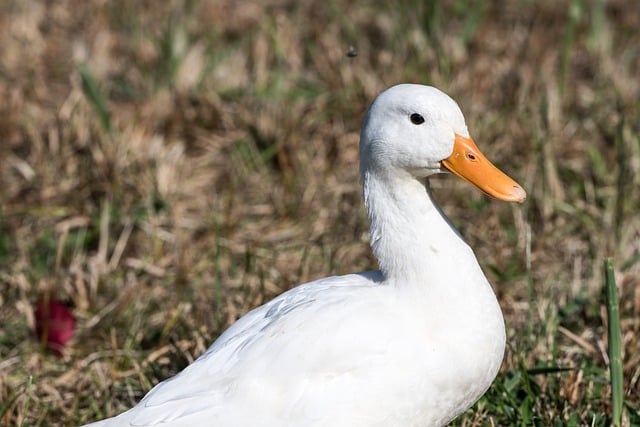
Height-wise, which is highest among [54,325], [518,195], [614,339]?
[518,195]

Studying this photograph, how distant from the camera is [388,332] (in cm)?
310

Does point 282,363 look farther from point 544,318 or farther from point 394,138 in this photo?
point 544,318

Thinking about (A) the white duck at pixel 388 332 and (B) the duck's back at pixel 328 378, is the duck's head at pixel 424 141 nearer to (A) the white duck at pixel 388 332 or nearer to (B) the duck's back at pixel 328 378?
(A) the white duck at pixel 388 332

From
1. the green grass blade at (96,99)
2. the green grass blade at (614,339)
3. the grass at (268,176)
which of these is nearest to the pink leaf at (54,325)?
the grass at (268,176)

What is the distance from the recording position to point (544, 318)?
13.1 feet

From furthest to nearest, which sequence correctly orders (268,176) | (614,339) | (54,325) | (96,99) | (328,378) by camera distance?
1. (268,176)
2. (96,99)
3. (54,325)
4. (614,339)
5. (328,378)

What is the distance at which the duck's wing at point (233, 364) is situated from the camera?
309 cm

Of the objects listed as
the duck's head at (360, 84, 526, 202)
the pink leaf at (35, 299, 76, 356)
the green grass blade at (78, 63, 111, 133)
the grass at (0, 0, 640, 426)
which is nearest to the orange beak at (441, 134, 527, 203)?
the duck's head at (360, 84, 526, 202)

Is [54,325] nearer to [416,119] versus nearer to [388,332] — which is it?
[388,332]

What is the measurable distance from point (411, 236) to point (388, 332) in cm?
31

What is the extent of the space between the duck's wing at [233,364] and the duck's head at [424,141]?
40 cm

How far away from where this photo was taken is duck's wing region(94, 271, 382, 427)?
10.1ft

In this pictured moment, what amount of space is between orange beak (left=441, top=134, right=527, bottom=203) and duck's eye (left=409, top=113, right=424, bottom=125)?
116mm

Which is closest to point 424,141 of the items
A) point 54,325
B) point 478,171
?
point 478,171
